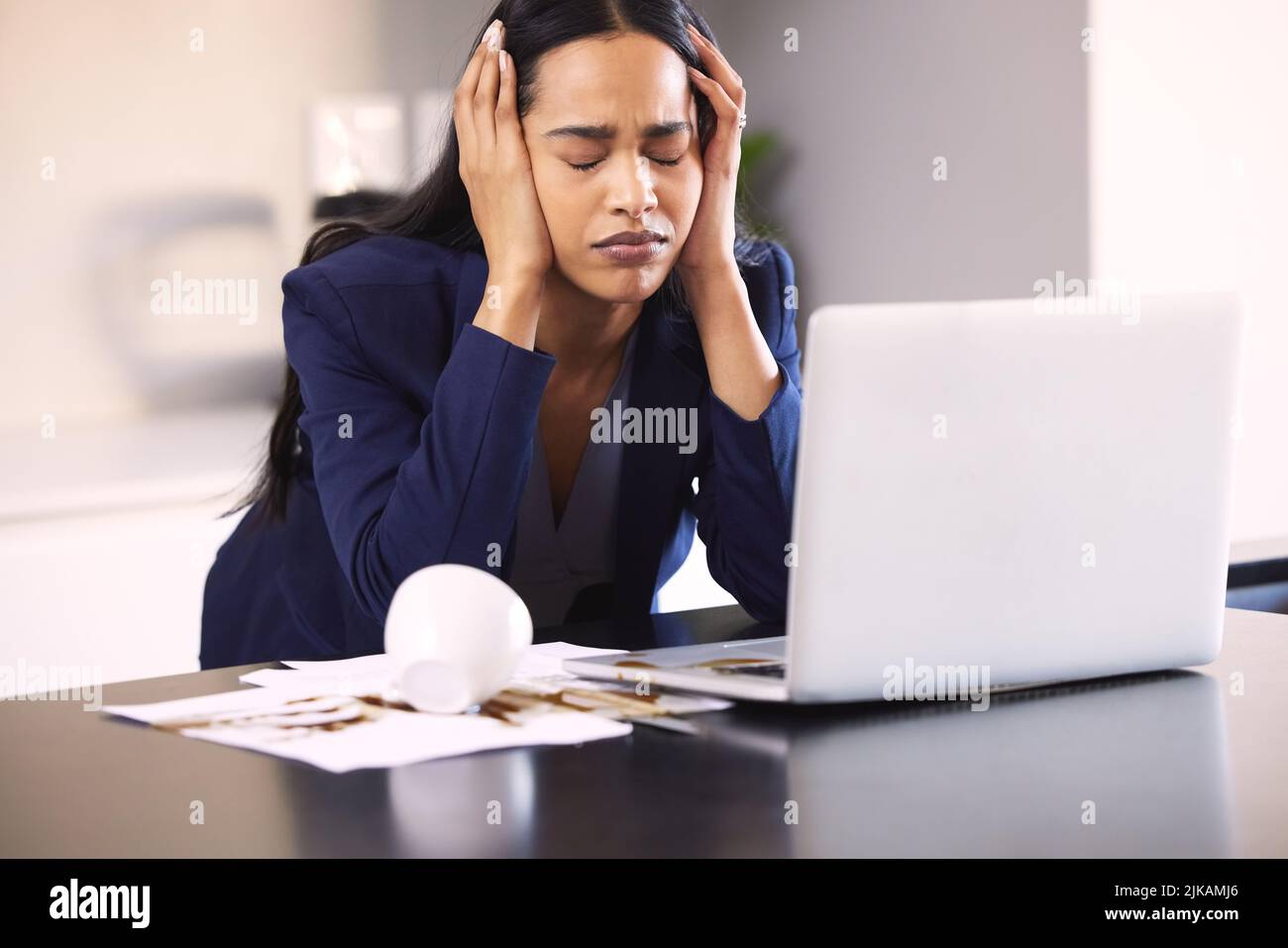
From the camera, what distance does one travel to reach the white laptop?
3.14 feet

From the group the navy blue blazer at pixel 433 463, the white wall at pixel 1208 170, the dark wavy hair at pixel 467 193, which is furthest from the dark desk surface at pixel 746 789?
the white wall at pixel 1208 170

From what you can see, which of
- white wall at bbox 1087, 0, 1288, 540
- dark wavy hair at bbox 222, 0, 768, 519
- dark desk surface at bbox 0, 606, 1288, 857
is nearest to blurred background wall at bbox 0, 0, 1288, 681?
white wall at bbox 1087, 0, 1288, 540

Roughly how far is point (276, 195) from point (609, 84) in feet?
8.96

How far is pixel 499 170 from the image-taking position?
1644mm

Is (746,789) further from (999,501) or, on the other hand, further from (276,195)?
(276,195)

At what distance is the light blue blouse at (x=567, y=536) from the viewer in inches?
67.2

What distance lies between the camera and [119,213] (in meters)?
3.85

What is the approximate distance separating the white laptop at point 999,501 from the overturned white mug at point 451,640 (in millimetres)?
131

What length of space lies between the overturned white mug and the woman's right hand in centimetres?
66

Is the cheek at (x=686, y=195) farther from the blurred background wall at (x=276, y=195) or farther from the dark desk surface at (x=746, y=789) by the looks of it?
the blurred background wall at (x=276, y=195)
